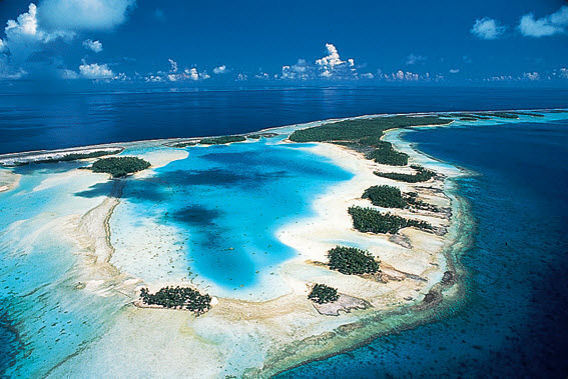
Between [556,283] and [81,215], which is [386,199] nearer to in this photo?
[556,283]

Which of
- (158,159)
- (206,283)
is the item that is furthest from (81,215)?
(158,159)

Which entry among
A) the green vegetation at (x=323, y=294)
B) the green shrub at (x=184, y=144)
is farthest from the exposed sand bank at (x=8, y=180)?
the green vegetation at (x=323, y=294)

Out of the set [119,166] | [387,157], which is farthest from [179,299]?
[387,157]

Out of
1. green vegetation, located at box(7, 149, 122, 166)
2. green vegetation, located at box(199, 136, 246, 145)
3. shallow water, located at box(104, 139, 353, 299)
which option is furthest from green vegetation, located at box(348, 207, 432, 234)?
green vegetation, located at box(7, 149, 122, 166)

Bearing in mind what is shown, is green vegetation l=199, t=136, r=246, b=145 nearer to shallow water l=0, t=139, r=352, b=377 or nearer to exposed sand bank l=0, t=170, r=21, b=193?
shallow water l=0, t=139, r=352, b=377

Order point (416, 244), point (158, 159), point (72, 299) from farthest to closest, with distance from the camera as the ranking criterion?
point (158, 159), point (416, 244), point (72, 299)

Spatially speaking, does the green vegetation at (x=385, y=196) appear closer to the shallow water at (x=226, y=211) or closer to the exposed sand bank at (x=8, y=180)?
the shallow water at (x=226, y=211)

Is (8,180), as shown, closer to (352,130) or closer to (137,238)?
(137,238)
